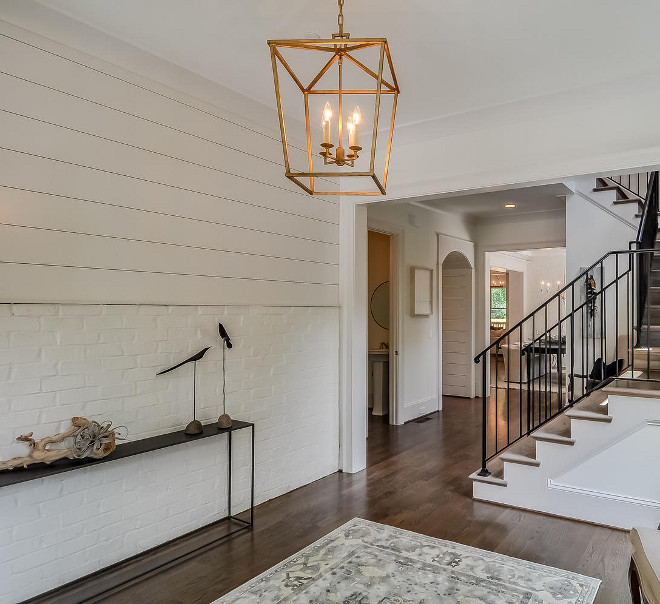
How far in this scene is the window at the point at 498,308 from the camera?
14.1 meters

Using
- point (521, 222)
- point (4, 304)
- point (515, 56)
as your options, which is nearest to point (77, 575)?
point (4, 304)

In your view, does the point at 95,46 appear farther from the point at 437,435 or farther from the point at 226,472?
the point at 437,435

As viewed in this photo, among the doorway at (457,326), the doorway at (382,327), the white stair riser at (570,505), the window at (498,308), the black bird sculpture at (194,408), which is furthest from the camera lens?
the window at (498,308)

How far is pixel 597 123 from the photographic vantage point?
3.57m

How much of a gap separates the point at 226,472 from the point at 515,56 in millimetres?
→ 3221

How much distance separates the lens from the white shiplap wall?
2.60 metres

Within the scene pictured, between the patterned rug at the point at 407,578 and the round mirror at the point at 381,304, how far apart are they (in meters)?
4.38

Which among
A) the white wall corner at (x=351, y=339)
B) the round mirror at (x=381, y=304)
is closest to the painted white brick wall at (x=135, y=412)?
the white wall corner at (x=351, y=339)

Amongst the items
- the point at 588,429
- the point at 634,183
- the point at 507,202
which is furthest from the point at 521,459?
the point at 634,183

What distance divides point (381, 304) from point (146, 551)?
16.4 feet

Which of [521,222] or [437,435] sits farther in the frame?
[521,222]

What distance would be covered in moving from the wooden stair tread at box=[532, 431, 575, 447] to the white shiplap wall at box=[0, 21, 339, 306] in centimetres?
211

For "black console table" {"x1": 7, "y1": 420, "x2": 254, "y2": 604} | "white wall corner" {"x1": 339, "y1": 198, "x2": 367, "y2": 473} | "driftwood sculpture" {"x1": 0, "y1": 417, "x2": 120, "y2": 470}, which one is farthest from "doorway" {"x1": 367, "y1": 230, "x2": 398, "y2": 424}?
"driftwood sculpture" {"x1": 0, "y1": 417, "x2": 120, "y2": 470}

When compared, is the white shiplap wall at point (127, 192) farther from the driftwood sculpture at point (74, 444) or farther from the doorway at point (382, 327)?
the doorway at point (382, 327)
